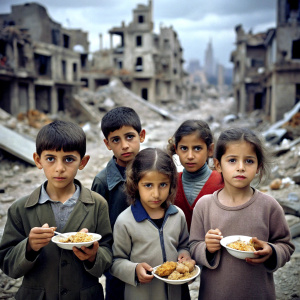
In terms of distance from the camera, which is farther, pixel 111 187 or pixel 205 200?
pixel 111 187

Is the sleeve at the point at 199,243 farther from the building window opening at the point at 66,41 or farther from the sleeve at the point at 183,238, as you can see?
the building window opening at the point at 66,41

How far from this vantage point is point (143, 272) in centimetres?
202

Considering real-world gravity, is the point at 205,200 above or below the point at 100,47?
below

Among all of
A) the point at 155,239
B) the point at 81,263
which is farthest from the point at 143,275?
the point at 81,263

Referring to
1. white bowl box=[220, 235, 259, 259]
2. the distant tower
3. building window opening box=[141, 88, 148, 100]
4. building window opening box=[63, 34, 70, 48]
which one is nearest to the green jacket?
white bowl box=[220, 235, 259, 259]

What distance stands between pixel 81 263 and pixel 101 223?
30 centimetres

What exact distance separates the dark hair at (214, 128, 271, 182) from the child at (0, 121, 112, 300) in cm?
101

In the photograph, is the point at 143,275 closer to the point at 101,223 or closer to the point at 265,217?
the point at 101,223

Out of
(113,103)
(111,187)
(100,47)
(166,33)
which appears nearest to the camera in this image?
(111,187)

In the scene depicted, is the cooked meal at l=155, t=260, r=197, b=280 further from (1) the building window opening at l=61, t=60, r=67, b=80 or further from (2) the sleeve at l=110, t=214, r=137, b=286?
(1) the building window opening at l=61, t=60, r=67, b=80

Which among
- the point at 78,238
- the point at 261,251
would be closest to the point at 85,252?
the point at 78,238

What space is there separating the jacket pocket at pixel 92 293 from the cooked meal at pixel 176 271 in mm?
503

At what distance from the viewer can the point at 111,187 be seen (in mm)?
2670

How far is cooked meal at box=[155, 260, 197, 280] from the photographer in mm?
1943
